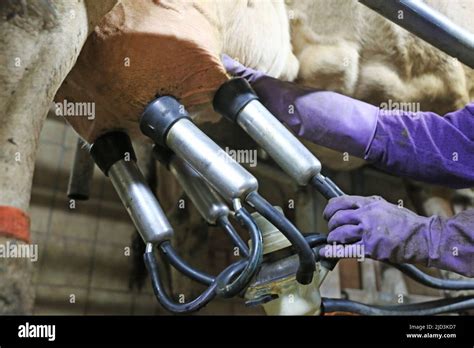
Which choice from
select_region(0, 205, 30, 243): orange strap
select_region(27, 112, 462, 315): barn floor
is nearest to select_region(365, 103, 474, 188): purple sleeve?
select_region(0, 205, 30, 243): orange strap

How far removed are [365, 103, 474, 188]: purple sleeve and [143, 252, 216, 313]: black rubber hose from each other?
0.28 meters

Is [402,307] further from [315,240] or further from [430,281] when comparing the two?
[315,240]

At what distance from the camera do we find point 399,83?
3.61ft

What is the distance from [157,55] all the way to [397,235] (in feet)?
1.10

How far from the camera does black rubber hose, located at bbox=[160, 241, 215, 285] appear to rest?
55 centimetres

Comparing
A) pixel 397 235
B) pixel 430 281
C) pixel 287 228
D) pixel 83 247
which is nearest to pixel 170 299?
pixel 287 228

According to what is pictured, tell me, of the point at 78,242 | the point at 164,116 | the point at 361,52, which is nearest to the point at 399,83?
the point at 361,52

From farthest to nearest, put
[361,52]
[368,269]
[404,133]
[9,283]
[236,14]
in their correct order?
[368,269] → [361,52] → [236,14] → [404,133] → [9,283]

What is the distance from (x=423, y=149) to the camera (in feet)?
2.17

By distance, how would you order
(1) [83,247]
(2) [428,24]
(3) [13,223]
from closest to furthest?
(3) [13,223] → (2) [428,24] → (1) [83,247]

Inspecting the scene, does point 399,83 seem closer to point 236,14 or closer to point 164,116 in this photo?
point 236,14

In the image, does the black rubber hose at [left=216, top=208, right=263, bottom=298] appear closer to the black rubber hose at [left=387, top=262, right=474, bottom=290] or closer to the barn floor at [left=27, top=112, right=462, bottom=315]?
the black rubber hose at [left=387, top=262, right=474, bottom=290]

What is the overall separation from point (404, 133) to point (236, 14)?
32 cm

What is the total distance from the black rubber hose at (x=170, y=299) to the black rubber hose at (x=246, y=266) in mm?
14
